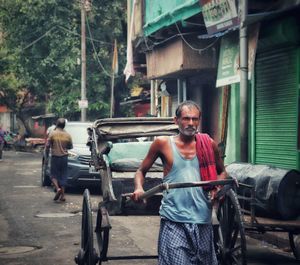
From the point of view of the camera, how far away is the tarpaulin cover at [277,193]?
7.11m

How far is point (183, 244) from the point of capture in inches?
181

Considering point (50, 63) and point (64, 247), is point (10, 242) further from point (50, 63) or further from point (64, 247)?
point (50, 63)

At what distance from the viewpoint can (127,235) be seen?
9203 mm

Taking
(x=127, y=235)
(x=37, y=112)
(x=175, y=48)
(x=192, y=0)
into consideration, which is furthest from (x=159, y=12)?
(x=37, y=112)

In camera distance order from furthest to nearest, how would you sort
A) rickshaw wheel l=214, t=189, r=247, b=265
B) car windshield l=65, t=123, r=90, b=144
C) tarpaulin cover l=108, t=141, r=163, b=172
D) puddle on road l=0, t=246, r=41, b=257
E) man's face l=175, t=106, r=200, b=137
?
car windshield l=65, t=123, r=90, b=144 < puddle on road l=0, t=246, r=41, b=257 < tarpaulin cover l=108, t=141, r=163, b=172 < rickshaw wheel l=214, t=189, r=247, b=265 < man's face l=175, t=106, r=200, b=137

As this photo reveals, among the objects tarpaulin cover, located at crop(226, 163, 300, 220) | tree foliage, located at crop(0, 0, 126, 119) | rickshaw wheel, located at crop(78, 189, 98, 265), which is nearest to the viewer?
rickshaw wheel, located at crop(78, 189, 98, 265)

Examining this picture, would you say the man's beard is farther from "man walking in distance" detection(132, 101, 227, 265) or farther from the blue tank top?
the blue tank top

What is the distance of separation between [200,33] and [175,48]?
94cm

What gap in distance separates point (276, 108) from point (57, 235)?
5.82 m

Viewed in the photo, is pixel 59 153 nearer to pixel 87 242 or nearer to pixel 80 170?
pixel 80 170

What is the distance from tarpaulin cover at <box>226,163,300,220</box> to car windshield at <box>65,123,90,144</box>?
9.16 metres

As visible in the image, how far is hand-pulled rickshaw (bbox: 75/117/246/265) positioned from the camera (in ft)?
17.2

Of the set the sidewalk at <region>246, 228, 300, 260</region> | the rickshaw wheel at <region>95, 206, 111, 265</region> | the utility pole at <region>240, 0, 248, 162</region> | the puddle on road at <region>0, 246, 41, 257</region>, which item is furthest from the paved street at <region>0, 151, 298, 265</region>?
the utility pole at <region>240, 0, 248, 162</region>

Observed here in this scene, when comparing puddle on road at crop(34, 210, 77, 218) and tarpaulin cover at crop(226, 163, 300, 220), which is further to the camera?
puddle on road at crop(34, 210, 77, 218)
